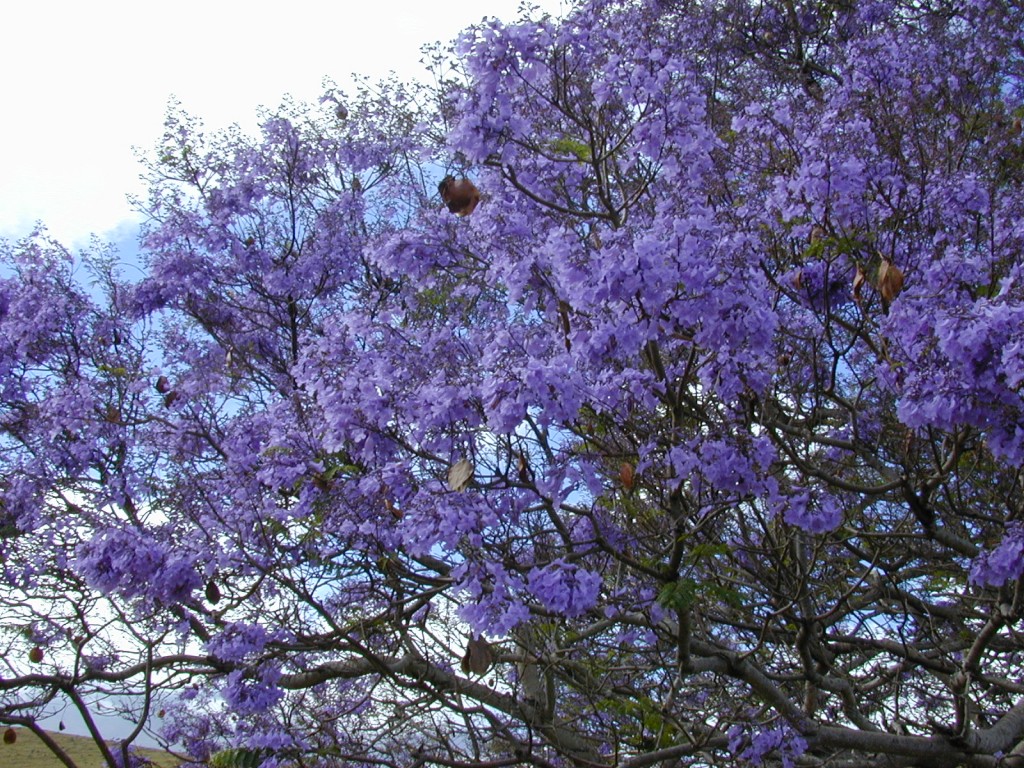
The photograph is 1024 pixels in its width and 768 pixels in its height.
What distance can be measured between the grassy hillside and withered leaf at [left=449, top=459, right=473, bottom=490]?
7.98 meters

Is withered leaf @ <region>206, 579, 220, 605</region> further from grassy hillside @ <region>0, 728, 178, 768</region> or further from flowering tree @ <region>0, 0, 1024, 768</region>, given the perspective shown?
grassy hillside @ <region>0, 728, 178, 768</region>

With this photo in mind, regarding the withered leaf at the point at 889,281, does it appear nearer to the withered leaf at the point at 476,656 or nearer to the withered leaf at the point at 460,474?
the withered leaf at the point at 460,474

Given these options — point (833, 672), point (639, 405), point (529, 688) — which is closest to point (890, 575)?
point (833, 672)

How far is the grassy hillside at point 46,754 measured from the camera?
402 inches

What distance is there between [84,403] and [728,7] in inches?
294

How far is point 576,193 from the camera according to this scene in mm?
6062

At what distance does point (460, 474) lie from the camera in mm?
3631

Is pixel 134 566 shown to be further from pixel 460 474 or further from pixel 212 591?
pixel 460 474

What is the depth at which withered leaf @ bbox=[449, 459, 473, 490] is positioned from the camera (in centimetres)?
358

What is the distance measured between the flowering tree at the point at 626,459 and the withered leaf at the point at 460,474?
0.03 metres

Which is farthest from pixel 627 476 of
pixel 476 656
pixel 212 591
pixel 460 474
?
pixel 212 591

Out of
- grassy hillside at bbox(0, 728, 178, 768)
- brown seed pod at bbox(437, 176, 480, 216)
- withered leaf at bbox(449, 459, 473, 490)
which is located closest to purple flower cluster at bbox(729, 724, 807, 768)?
withered leaf at bbox(449, 459, 473, 490)

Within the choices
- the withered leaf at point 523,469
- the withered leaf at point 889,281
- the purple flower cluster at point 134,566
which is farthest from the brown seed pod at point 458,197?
the purple flower cluster at point 134,566

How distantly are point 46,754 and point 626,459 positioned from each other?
10411mm
